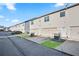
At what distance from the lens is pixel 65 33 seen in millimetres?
2373

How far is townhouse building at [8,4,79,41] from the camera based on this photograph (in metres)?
2.28

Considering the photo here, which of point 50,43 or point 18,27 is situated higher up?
point 18,27

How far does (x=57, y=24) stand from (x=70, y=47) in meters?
0.43

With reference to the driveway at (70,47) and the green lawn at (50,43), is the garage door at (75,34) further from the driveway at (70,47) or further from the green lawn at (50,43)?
the green lawn at (50,43)

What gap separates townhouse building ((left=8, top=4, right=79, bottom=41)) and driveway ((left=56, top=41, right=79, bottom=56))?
0.08 metres

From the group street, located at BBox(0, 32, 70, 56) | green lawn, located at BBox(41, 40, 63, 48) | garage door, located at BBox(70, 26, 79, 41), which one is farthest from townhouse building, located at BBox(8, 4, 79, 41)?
street, located at BBox(0, 32, 70, 56)

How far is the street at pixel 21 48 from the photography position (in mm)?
2271

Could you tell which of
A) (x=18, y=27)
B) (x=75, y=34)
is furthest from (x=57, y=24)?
(x=18, y=27)

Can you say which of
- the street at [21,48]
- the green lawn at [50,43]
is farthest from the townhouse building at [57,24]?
the street at [21,48]

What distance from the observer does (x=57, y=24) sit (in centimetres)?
240

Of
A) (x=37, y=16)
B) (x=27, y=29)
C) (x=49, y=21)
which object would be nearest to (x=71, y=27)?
(x=49, y=21)

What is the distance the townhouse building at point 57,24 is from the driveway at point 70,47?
0.27 feet

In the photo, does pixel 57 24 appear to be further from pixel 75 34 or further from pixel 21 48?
pixel 21 48

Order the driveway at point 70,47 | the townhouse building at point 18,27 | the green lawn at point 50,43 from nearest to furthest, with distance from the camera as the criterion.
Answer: the driveway at point 70,47 < the green lawn at point 50,43 < the townhouse building at point 18,27
